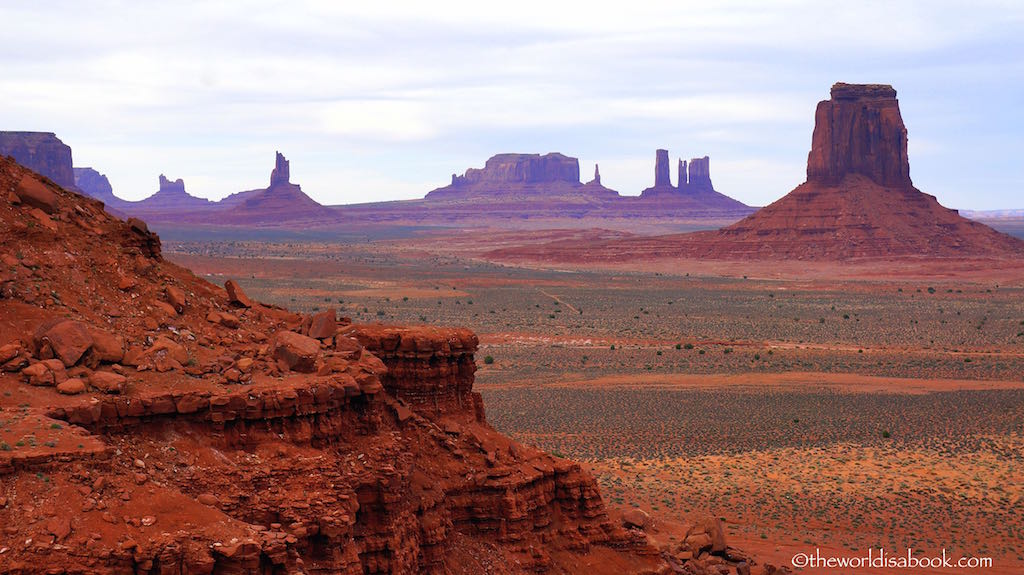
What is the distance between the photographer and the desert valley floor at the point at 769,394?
1194 inches

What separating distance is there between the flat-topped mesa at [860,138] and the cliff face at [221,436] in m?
149

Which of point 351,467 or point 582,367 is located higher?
point 351,467

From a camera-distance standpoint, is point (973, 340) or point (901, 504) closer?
point (901, 504)

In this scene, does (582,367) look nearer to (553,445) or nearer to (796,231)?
(553,445)

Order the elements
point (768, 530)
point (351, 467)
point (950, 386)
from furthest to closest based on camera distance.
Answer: point (950, 386)
point (768, 530)
point (351, 467)

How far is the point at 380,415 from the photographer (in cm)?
1338

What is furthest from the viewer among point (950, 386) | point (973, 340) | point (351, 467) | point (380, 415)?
point (973, 340)

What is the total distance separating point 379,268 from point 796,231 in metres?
56.3

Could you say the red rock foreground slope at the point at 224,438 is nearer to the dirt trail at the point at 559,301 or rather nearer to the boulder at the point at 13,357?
the boulder at the point at 13,357

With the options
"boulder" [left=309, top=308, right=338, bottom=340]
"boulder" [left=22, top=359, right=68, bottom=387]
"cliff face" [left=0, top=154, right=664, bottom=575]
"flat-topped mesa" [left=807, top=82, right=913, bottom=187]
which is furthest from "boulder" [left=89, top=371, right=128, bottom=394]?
"flat-topped mesa" [left=807, top=82, right=913, bottom=187]

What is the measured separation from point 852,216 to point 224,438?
151 m

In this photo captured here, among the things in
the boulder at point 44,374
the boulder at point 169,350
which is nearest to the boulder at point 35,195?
the boulder at point 169,350

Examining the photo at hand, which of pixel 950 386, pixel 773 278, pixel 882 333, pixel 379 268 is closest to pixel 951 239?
pixel 773 278

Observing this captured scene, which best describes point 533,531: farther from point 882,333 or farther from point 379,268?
point 379,268
